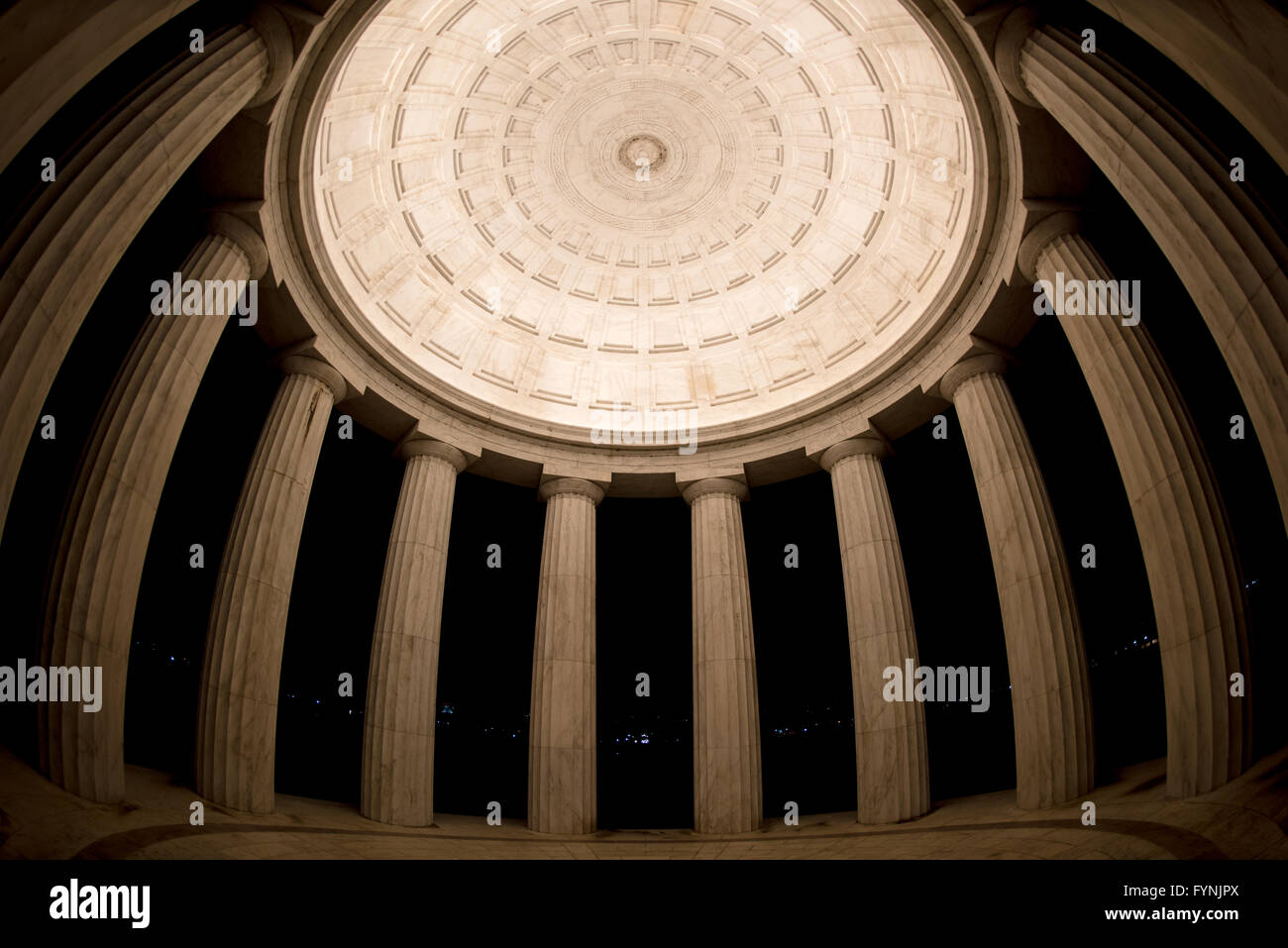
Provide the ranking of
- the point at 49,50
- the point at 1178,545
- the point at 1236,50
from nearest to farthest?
the point at 49,50 < the point at 1236,50 < the point at 1178,545

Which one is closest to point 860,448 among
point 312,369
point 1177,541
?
point 1177,541

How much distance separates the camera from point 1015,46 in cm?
1739

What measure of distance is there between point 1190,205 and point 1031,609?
10.6 meters

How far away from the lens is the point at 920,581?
36.9m

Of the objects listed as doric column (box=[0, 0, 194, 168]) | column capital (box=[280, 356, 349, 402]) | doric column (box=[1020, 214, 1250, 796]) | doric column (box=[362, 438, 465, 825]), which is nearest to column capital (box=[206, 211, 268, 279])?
column capital (box=[280, 356, 349, 402])

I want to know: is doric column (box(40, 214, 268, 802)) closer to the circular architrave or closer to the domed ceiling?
the circular architrave

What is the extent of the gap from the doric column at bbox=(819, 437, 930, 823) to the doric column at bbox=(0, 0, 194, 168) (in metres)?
22.6

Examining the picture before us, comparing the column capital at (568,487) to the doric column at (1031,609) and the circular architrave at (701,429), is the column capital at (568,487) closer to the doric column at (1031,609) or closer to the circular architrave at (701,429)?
the circular architrave at (701,429)

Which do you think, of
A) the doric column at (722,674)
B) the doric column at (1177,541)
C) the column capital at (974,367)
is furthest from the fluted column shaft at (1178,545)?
the doric column at (722,674)

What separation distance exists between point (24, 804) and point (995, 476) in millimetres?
22901

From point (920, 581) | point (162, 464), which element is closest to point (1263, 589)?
point (920, 581)

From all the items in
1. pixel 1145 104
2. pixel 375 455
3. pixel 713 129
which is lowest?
pixel 375 455

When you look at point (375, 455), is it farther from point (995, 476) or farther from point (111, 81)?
point (995, 476)

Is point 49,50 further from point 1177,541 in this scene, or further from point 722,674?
point 722,674
